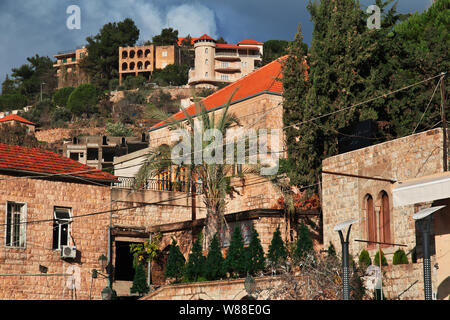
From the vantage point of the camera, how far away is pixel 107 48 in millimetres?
127250

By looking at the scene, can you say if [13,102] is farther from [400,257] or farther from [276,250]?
[400,257]

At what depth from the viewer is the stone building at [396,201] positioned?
61.8ft

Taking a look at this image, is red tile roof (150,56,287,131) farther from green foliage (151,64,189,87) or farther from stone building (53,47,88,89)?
stone building (53,47,88,89)

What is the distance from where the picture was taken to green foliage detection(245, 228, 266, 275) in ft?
80.5

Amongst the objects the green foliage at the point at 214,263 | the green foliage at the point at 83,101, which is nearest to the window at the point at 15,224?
the green foliage at the point at 214,263

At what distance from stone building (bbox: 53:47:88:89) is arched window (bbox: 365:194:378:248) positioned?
4275 inches

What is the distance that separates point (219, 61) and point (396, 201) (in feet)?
349

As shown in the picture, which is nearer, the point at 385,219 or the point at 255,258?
the point at 385,219

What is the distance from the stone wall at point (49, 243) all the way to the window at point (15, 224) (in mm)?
174

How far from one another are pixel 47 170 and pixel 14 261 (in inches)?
160

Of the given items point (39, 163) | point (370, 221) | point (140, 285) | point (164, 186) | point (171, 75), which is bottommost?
point (140, 285)

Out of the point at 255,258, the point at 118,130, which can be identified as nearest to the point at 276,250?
the point at 255,258

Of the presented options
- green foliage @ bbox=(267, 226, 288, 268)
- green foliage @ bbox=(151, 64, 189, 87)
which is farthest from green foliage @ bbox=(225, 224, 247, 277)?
green foliage @ bbox=(151, 64, 189, 87)
